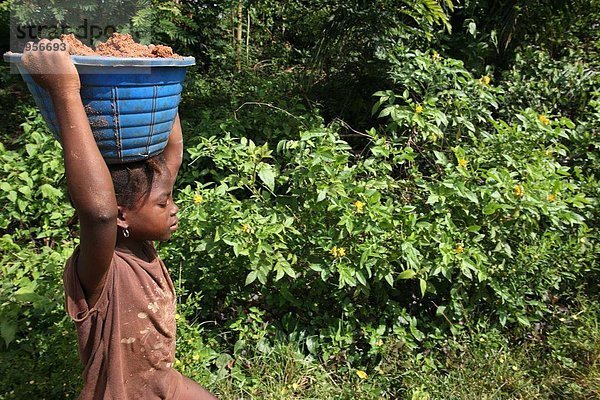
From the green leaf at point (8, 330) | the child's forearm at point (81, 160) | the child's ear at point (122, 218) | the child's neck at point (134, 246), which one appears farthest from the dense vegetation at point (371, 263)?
→ the child's forearm at point (81, 160)

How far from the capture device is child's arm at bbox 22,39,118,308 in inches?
51.5

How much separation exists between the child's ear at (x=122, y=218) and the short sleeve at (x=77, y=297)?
115 mm

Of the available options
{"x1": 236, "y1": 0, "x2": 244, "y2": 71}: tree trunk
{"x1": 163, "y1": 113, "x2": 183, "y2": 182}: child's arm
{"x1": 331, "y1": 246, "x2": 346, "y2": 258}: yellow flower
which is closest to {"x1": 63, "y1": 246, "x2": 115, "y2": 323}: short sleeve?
{"x1": 163, "y1": 113, "x2": 183, "y2": 182}: child's arm

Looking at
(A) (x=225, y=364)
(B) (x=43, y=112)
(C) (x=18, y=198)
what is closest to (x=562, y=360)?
(A) (x=225, y=364)

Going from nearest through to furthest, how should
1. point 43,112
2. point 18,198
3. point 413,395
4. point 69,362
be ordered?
point 43,112 → point 69,362 → point 413,395 → point 18,198

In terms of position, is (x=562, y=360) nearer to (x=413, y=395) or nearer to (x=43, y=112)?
(x=413, y=395)

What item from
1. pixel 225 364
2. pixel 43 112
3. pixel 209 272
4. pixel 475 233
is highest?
pixel 43 112

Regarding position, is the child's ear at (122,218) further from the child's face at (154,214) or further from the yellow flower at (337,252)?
the yellow flower at (337,252)

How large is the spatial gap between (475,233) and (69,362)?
76.2 inches

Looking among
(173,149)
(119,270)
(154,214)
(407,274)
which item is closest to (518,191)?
(407,274)

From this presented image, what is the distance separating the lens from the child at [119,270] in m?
1.37

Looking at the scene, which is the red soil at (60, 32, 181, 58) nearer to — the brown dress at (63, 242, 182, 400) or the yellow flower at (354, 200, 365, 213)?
the brown dress at (63, 242, 182, 400)

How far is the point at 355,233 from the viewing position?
8.78ft

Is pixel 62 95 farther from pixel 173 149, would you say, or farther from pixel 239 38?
pixel 239 38
